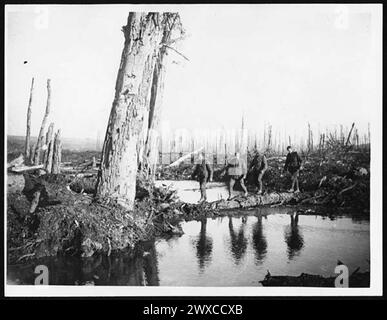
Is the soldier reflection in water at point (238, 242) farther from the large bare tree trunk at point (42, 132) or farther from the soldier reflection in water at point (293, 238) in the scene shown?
the large bare tree trunk at point (42, 132)

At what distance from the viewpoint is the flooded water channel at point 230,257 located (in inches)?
93.0

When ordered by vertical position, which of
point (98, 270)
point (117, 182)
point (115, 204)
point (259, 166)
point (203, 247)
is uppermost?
point (259, 166)

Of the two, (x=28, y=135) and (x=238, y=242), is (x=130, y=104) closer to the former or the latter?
(x=28, y=135)

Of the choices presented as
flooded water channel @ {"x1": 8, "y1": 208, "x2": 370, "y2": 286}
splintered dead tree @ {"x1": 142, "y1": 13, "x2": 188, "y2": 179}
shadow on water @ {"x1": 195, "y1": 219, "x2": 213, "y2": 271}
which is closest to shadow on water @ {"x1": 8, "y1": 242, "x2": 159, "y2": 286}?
flooded water channel @ {"x1": 8, "y1": 208, "x2": 370, "y2": 286}

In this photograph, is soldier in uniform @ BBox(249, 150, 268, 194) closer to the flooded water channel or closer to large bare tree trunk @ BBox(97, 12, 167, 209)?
the flooded water channel

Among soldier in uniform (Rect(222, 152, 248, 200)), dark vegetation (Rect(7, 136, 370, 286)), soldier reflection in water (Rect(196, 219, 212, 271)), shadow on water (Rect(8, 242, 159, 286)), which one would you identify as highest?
soldier in uniform (Rect(222, 152, 248, 200))

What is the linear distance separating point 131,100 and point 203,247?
3.17ft

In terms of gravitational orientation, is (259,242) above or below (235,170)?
below

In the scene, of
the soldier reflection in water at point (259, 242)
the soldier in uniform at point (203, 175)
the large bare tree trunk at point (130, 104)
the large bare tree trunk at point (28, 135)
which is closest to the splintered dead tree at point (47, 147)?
the large bare tree trunk at point (28, 135)

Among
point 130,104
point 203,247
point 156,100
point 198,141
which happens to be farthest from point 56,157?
point 203,247

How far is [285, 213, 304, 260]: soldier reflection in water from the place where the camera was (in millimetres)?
2393

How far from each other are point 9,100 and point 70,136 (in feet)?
1.40

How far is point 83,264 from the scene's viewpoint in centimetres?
235

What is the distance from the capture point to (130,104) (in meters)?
2.38
